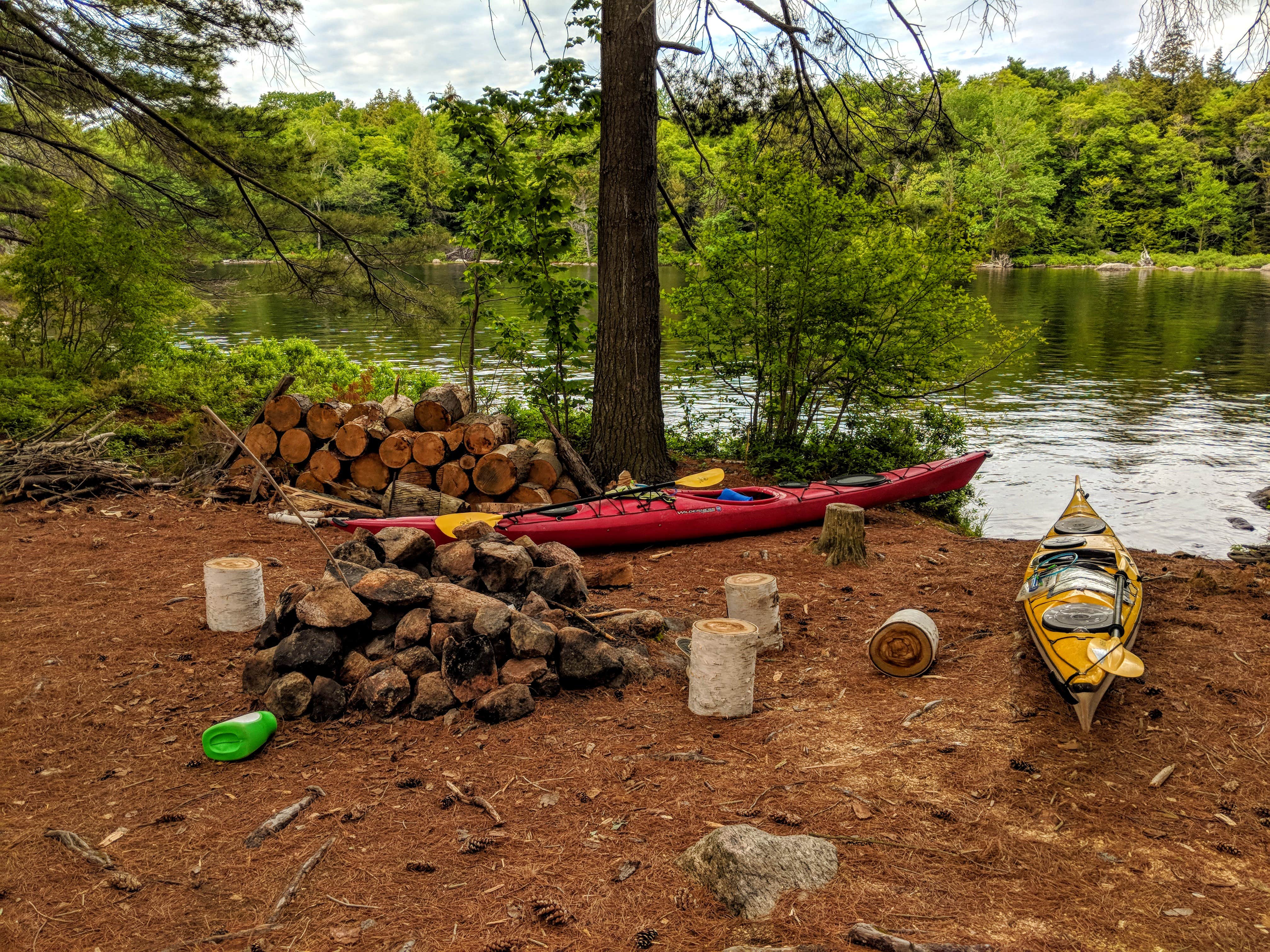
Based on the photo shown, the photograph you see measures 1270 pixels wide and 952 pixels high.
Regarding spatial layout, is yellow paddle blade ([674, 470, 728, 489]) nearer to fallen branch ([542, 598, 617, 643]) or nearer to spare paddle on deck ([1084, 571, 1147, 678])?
fallen branch ([542, 598, 617, 643])

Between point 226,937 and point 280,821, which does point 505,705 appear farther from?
point 226,937

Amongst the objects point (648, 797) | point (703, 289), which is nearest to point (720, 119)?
point (703, 289)

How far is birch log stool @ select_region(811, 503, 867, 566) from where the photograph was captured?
5.64 metres

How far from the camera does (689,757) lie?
3145 mm

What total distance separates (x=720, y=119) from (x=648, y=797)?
7261mm

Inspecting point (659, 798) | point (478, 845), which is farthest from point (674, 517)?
point (478, 845)

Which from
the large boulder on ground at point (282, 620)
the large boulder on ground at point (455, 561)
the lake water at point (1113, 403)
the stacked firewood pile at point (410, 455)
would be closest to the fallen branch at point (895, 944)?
the large boulder on ground at point (455, 561)

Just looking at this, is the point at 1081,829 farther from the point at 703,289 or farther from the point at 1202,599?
the point at 703,289

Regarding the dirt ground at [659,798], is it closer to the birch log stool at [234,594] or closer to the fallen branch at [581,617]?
the birch log stool at [234,594]

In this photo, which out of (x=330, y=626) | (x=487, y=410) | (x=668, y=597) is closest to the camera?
(x=330, y=626)

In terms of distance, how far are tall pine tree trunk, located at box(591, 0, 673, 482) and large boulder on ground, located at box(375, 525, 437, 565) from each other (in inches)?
126

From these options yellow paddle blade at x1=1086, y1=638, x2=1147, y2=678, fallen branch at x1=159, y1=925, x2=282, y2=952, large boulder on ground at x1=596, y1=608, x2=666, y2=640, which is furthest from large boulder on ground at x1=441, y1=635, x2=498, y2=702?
yellow paddle blade at x1=1086, y1=638, x2=1147, y2=678

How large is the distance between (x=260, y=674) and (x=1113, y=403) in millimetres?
15041

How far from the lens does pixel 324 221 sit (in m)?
7.53
